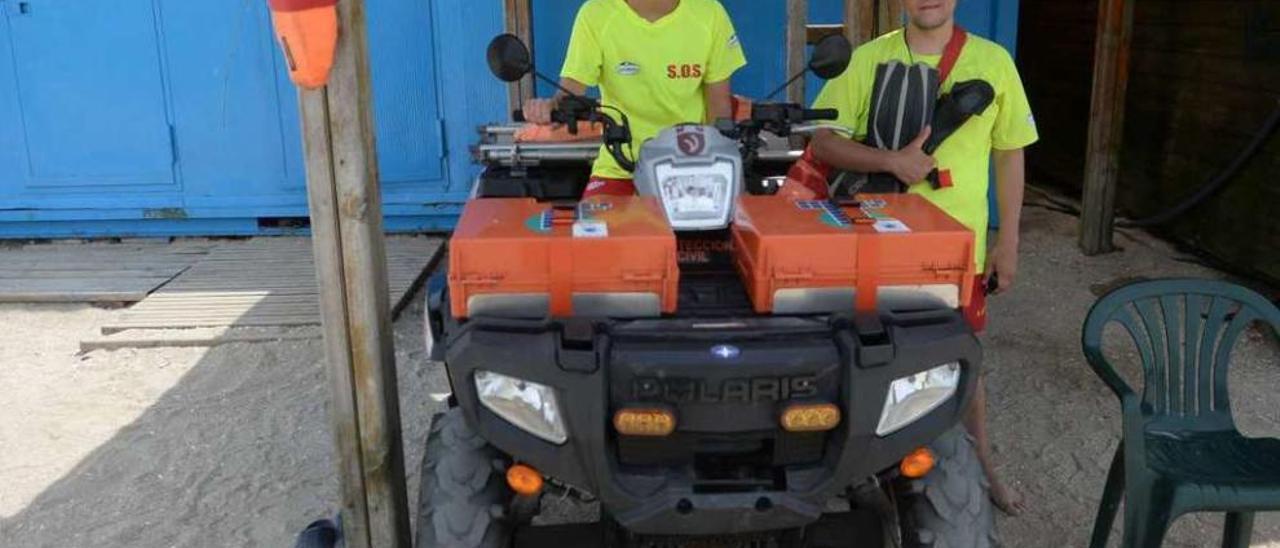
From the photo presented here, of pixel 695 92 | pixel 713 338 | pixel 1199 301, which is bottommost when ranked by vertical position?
pixel 1199 301

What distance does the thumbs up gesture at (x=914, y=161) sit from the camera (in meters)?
3.08

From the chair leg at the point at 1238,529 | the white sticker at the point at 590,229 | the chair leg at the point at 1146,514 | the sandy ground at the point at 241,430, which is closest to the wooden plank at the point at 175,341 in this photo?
the sandy ground at the point at 241,430

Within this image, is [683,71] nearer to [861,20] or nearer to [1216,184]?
[861,20]

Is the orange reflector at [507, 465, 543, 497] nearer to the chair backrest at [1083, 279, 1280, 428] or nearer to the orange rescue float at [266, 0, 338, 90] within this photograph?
the orange rescue float at [266, 0, 338, 90]

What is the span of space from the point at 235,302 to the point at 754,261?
421cm

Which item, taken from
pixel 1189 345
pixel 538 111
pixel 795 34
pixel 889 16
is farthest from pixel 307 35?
pixel 795 34

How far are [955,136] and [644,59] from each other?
1.04 metres

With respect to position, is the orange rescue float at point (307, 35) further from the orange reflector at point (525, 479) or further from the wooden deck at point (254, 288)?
the wooden deck at point (254, 288)

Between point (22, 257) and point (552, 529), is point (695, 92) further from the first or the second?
point (22, 257)

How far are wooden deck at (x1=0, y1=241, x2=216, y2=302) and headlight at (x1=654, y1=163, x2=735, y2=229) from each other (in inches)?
171

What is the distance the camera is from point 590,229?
2.39m

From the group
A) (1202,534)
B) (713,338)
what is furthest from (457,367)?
(1202,534)

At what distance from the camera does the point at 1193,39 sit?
709 centimetres

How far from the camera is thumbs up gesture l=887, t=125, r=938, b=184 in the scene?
121 inches
